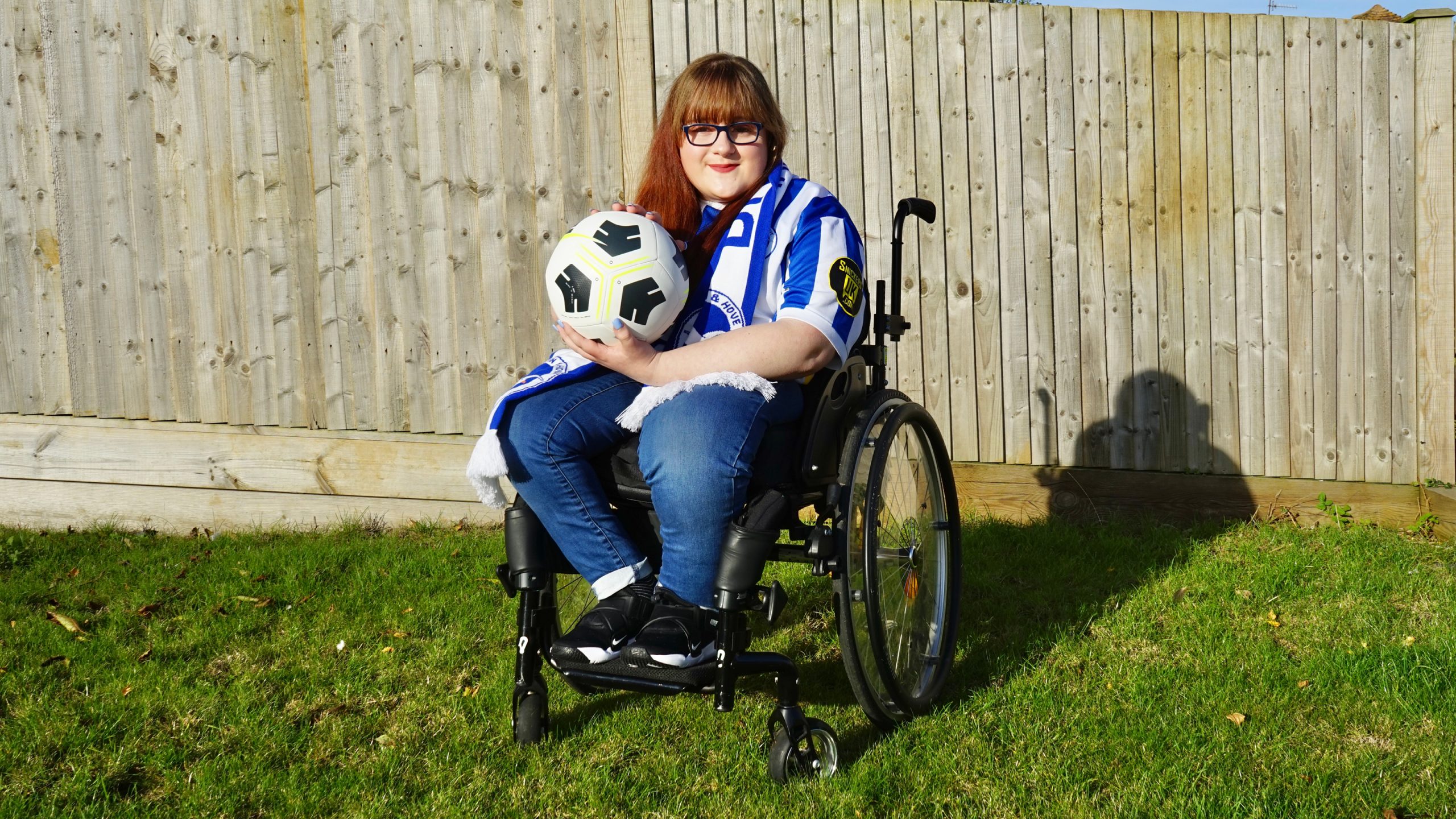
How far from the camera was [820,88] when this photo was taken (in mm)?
4566

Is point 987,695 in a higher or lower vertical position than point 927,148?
lower

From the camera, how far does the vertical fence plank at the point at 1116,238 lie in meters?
4.51

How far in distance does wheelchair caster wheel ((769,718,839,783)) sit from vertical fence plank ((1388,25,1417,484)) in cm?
313

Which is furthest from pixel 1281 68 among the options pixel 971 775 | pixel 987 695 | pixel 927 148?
pixel 971 775

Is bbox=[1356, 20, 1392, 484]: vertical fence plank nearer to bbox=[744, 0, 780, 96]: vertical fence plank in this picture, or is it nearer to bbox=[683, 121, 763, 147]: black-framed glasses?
bbox=[744, 0, 780, 96]: vertical fence plank

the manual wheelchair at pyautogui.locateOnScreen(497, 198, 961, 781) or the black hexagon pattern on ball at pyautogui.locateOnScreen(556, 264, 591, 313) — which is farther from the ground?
the black hexagon pattern on ball at pyautogui.locateOnScreen(556, 264, 591, 313)

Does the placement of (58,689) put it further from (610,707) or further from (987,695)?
(987,695)

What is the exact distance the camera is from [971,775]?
2576mm

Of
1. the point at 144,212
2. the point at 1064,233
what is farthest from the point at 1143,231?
the point at 144,212

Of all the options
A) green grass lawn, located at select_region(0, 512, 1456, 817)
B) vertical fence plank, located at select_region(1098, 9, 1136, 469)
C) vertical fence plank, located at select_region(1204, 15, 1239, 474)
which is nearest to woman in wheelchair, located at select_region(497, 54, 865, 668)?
green grass lawn, located at select_region(0, 512, 1456, 817)

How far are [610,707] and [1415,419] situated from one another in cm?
343

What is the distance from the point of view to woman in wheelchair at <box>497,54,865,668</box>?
246 cm

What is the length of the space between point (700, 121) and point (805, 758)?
59.0 inches

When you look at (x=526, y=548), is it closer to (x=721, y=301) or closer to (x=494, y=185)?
A: (x=721, y=301)
